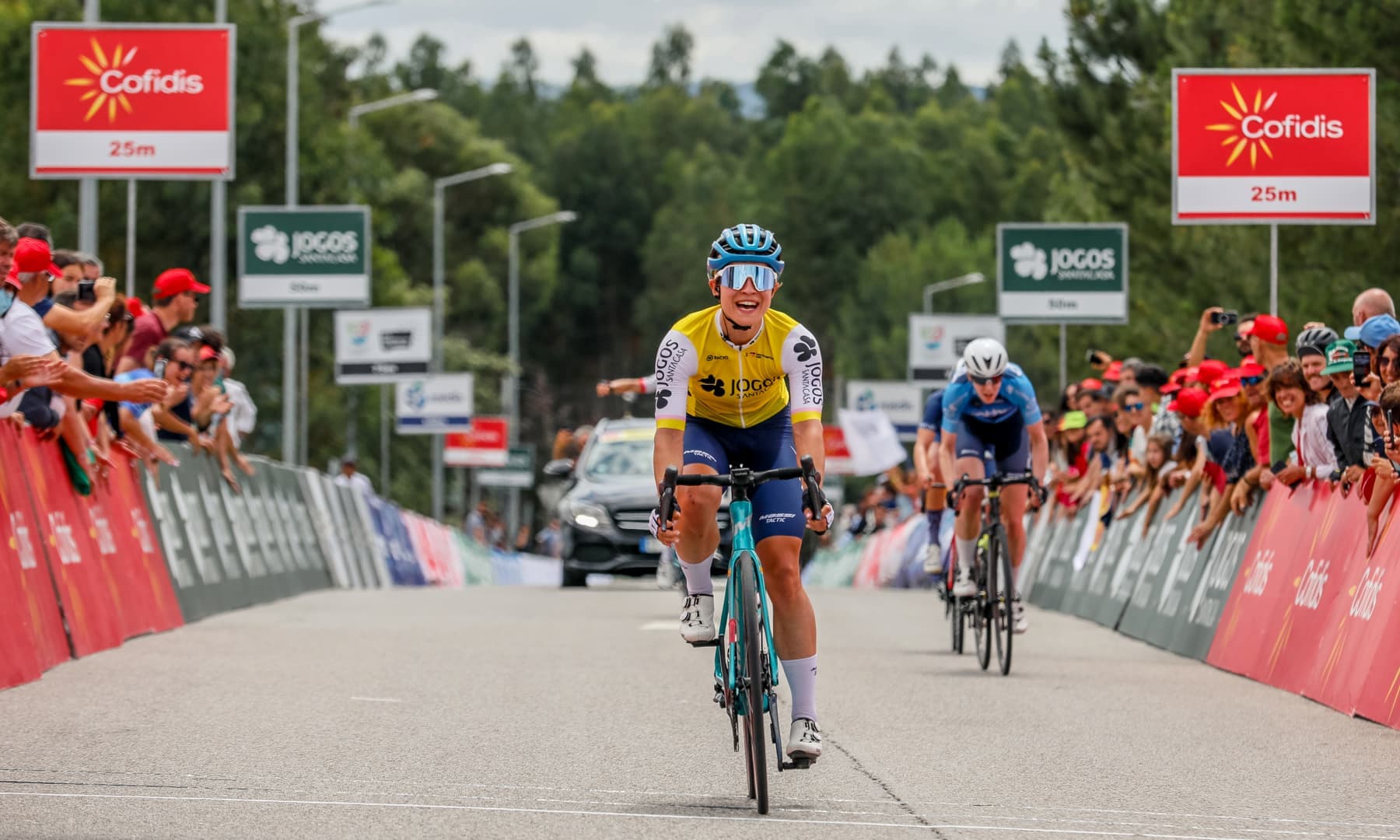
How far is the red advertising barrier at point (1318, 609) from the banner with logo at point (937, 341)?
103 feet

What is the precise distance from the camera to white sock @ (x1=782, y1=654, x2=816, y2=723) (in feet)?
29.4

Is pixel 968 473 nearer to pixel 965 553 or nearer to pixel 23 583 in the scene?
pixel 965 553

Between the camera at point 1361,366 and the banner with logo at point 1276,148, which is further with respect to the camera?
the banner with logo at point 1276,148

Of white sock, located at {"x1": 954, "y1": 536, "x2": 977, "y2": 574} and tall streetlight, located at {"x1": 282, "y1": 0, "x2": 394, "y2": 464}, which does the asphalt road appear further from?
tall streetlight, located at {"x1": 282, "y1": 0, "x2": 394, "y2": 464}

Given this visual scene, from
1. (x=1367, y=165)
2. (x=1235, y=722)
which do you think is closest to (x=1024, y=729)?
(x=1235, y=722)

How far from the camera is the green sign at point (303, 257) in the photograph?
1356 inches

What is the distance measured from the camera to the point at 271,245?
34656 mm

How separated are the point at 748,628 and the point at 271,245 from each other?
26973 mm

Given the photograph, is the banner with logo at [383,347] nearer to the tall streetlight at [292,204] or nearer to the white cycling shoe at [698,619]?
the tall streetlight at [292,204]

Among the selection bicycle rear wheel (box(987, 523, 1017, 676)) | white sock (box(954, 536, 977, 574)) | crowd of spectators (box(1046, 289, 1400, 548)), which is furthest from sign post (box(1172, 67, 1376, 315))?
bicycle rear wheel (box(987, 523, 1017, 676))

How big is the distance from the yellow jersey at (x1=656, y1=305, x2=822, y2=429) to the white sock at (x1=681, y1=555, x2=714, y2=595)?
54 cm

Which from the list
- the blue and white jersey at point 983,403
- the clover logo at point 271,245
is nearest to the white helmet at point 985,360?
the blue and white jersey at point 983,403

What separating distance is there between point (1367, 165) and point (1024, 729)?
1057 centimetres

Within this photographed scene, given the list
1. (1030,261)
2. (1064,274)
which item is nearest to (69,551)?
(1030,261)
